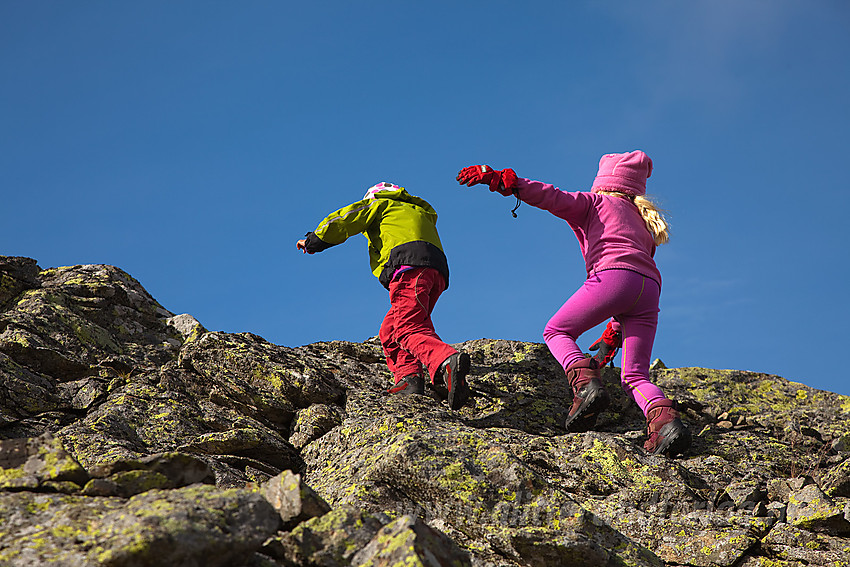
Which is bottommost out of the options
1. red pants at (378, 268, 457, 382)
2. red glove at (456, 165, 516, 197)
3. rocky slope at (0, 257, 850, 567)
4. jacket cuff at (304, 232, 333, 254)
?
rocky slope at (0, 257, 850, 567)

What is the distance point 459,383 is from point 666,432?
215cm

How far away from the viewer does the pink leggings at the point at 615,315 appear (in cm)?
862

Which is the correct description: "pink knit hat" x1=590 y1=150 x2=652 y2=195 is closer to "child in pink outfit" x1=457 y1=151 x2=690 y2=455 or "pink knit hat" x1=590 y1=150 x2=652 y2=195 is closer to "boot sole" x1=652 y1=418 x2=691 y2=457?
"child in pink outfit" x1=457 y1=151 x2=690 y2=455

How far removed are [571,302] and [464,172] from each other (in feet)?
6.30

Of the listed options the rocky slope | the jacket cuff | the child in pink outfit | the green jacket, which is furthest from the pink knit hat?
the jacket cuff

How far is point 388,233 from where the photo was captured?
32.6 feet

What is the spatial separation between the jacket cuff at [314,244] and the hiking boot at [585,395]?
3.58m

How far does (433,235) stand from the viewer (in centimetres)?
1005

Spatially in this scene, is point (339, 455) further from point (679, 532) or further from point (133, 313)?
point (133, 313)

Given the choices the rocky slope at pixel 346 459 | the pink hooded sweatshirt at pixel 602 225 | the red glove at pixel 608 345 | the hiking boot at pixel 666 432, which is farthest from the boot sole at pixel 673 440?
the red glove at pixel 608 345

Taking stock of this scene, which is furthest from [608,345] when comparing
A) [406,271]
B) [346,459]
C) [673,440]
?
[346,459]

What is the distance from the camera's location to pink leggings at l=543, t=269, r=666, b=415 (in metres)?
8.62

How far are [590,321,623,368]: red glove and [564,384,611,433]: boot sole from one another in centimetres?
176

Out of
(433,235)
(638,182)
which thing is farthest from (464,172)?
(638,182)
